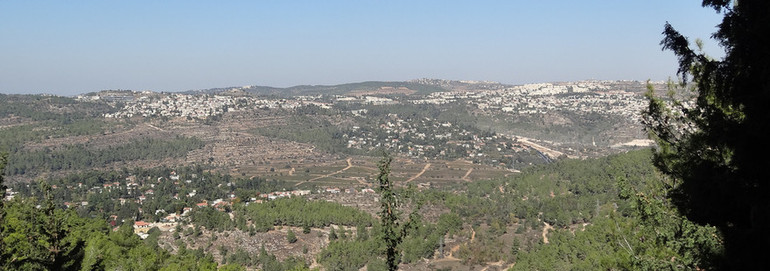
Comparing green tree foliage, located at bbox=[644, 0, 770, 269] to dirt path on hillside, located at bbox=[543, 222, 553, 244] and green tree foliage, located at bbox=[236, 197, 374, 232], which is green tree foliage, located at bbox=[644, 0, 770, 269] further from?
dirt path on hillside, located at bbox=[543, 222, 553, 244]

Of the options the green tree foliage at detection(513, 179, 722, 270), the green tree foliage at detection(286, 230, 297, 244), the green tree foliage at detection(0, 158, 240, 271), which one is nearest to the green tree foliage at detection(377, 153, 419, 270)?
the green tree foliage at detection(513, 179, 722, 270)

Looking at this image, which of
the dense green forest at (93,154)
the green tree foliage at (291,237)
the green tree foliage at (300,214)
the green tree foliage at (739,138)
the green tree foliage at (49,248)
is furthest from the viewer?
the dense green forest at (93,154)

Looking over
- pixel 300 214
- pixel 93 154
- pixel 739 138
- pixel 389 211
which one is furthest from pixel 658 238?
pixel 93 154

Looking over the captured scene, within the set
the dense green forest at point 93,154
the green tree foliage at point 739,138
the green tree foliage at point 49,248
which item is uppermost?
the green tree foliage at point 739,138

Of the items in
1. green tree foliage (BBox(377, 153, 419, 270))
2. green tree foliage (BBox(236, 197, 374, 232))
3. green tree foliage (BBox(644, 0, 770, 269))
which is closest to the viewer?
green tree foliage (BBox(644, 0, 770, 269))

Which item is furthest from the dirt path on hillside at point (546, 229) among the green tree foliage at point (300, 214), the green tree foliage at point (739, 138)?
the green tree foliage at point (739, 138)

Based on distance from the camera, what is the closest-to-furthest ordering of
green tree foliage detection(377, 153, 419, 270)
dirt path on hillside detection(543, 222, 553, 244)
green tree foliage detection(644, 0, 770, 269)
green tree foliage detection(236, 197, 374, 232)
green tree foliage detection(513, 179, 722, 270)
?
green tree foliage detection(644, 0, 770, 269), green tree foliage detection(513, 179, 722, 270), green tree foliage detection(377, 153, 419, 270), green tree foliage detection(236, 197, 374, 232), dirt path on hillside detection(543, 222, 553, 244)

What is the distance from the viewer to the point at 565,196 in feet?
Answer: 200

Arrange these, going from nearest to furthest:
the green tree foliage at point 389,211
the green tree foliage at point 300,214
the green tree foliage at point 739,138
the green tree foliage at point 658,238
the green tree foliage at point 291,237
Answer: the green tree foliage at point 739,138, the green tree foliage at point 658,238, the green tree foliage at point 389,211, the green tree foliage at point 291,237, the green tree foliage at point 300,214

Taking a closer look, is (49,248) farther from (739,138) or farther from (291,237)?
(291,237)

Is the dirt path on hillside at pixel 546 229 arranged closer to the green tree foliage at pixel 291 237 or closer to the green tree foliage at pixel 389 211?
the green tree foliage at pixel 291 237

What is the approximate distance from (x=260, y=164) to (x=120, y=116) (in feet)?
184

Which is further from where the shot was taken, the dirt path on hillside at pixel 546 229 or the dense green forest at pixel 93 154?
the dense green forest at pixel 93 154

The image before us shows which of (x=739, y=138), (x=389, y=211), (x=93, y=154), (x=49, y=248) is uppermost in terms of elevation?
(x=739, y=138)
